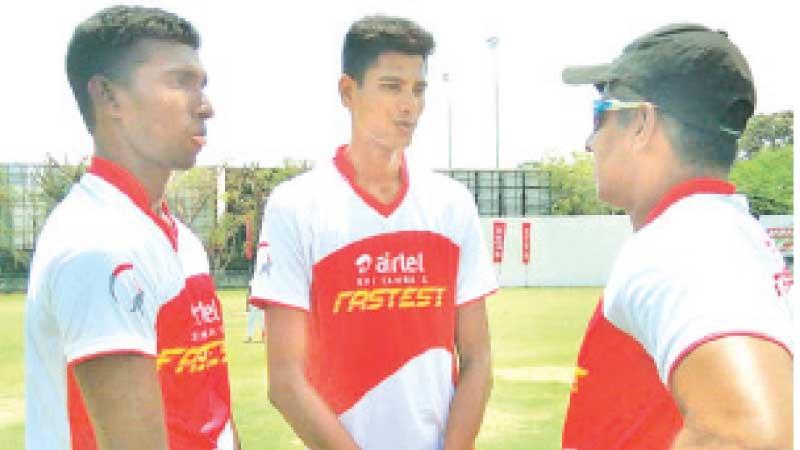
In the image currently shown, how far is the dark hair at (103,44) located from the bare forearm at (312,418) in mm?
1046

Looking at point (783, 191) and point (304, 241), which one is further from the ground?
point (304, 241)

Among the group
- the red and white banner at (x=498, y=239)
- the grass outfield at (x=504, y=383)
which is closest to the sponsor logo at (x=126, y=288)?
the grass outfield at (x=504, y=383)

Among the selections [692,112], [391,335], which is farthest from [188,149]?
[692,112]

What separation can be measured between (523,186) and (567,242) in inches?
436

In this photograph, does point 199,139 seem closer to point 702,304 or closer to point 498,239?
point 702,304

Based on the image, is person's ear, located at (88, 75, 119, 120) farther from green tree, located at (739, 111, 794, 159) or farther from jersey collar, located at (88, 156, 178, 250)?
green tree, located at (739, 111, 794, 159)

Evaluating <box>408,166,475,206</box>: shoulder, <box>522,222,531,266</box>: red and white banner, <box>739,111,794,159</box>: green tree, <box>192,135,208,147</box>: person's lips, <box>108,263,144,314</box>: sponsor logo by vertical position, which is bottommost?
<box>522,222,531,266</box>: red and white banner

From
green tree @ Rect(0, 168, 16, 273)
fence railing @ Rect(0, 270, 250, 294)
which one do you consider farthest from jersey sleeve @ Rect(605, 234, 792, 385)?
green tree @ Rect(0, 168, 16, 273)

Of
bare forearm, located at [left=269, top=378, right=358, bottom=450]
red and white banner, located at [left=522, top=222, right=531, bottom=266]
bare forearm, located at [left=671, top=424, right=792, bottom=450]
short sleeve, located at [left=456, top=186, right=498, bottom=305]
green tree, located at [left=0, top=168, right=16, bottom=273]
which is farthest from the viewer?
red and white banner, located at [left=522, top=222, right=531, bottom=266]

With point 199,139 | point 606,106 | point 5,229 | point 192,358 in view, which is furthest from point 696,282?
point 5,229

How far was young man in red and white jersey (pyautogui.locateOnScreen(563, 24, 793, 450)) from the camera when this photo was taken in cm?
187

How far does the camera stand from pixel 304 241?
3.46m

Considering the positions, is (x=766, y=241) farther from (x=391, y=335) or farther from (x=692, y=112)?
(x=391, y=335)

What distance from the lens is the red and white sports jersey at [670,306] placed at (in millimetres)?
1929
